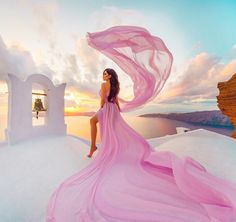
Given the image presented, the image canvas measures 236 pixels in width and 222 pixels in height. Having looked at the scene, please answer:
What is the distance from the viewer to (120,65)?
8.64ft

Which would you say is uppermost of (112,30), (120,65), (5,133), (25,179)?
(112,30)

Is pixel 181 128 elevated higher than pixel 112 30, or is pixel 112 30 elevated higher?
pixel 112 30

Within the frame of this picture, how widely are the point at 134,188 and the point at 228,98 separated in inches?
116

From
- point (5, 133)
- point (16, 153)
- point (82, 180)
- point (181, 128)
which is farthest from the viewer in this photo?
point (181, 128)

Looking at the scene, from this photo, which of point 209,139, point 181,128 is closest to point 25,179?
point 209,139

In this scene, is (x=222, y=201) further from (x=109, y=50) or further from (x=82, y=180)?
(x=109, y=50)

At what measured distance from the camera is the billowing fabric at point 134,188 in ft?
5.15

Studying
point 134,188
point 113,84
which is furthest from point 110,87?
point 134,188

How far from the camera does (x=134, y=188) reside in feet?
6.28

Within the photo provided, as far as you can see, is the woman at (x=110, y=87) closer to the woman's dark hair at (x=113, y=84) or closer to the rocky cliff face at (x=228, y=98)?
the woman's dark hair at (x=113, y=84)

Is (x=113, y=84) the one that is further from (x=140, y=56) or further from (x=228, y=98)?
(x=228, y=98)

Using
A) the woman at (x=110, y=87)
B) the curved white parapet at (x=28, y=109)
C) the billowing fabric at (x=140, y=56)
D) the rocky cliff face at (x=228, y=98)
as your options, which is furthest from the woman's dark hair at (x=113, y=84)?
the rocky cliff face at (x=228, y=98)

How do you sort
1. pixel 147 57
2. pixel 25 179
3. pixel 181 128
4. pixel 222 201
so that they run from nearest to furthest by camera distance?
pixel 222 201 < pixel 25 179 < pixel 147 57 < pixel 181 128

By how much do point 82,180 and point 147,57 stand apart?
1.49 metres
